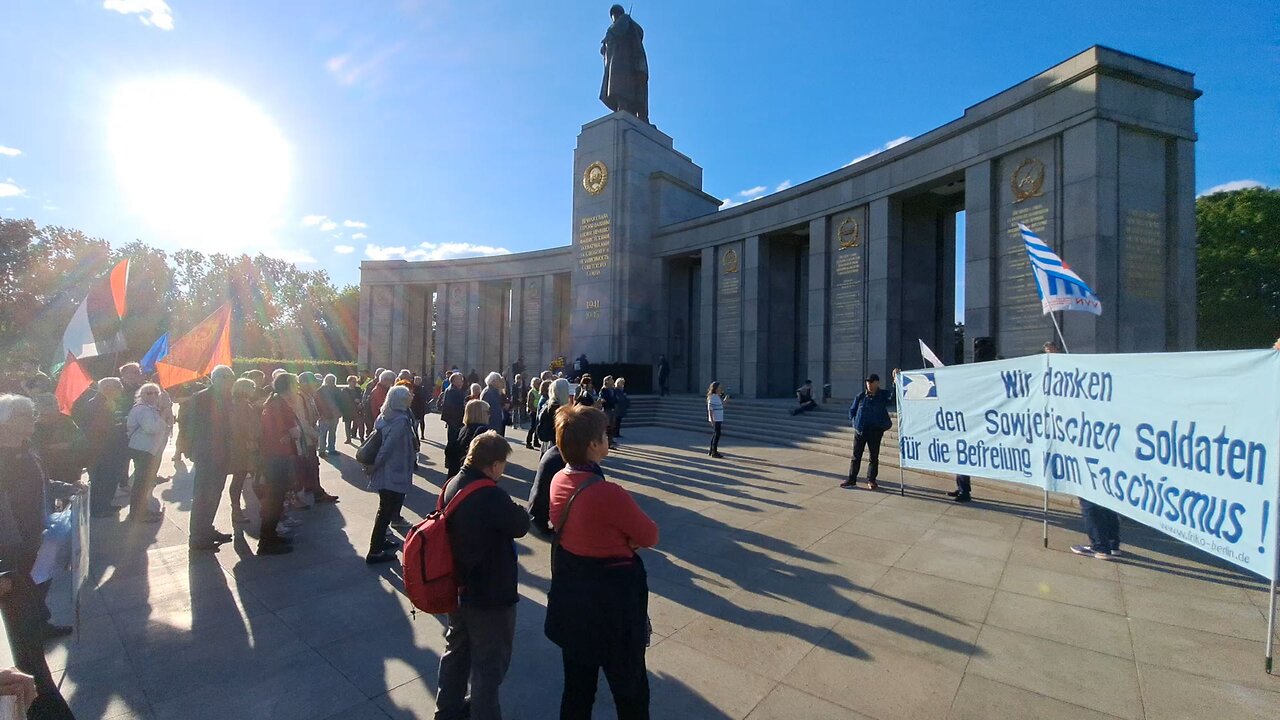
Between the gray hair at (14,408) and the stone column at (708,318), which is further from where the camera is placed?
the stone column at (708,318)

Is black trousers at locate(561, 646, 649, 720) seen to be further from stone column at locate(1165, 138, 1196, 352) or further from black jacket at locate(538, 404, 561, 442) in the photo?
stone column at locate(1165, 138, 1196, 352)

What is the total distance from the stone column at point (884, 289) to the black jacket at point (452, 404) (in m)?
12.9

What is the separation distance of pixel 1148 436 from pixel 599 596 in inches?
188

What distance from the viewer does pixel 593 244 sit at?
24.3m

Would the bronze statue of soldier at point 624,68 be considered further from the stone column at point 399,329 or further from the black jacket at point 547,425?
the black jacket at point 547,425

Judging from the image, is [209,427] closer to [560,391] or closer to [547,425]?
[560,391]

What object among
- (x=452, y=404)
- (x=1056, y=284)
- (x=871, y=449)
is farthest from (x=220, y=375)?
(x=1056, y=284)

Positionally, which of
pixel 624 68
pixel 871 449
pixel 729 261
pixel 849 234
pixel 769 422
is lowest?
pixel 769 422

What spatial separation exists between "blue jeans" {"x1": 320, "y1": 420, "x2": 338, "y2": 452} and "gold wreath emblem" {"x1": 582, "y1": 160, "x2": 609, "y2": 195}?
16.5m

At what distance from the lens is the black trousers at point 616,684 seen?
2.21 metres

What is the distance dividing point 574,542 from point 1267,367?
4446 millimetres

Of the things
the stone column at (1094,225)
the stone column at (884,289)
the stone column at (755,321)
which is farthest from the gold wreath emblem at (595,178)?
the stone column at (1094,225)

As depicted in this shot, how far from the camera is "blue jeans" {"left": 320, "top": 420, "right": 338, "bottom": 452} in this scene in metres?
10.7

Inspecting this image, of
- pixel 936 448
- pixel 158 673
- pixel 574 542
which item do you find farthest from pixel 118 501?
pixel 936 448
